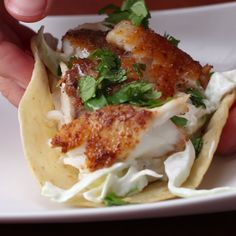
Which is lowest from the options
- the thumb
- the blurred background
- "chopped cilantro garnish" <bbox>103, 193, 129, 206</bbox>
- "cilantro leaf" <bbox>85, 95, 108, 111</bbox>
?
"chopped cilantro garnish" <bbox>103, 193, 129, 206</bbox>

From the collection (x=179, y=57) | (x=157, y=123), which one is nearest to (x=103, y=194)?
(x=157, y=123)

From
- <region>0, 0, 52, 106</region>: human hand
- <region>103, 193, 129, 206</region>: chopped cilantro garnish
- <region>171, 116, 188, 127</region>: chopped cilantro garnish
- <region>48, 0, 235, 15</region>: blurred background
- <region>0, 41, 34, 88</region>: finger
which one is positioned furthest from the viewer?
<region>48, 0, 235, 15</region>: blurred background

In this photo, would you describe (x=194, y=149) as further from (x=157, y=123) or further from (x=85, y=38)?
(x=85, y=38)

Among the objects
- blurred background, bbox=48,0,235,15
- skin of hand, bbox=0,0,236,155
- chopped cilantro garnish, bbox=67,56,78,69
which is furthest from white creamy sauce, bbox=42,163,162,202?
blurred background, bbox=48,0,235,15

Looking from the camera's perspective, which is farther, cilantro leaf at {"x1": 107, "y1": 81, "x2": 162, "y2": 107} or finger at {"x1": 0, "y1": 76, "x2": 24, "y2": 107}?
finger at {"x1": 0, "y1": 76, "x2": 24, "y2": 107}

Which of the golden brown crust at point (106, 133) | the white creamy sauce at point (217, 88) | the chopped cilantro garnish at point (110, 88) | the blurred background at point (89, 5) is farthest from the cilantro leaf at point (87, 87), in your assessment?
the blurred background at point (89, 5)

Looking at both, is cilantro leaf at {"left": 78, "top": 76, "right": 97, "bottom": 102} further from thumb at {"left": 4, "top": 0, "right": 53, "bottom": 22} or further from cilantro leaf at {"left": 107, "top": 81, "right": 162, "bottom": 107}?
thumb at {"left": 4, "top": 0, "right": 53, "bottom": 22}
